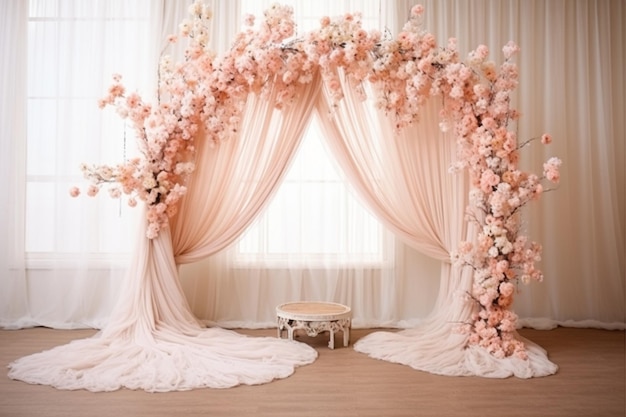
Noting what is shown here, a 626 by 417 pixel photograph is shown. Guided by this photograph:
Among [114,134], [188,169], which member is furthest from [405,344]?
[114,134]

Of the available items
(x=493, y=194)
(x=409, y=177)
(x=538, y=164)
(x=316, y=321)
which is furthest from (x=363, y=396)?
(x=538, y=164)

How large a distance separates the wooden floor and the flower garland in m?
0.59

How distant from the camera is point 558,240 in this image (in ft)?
15.9

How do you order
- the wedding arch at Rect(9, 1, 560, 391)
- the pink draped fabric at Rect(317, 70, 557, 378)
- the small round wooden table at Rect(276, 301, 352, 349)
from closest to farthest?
the wedding arch at Rect(9, 1, 560, 391)
the small round wooden table at Rect(276, 301, 352, 349)
the pink draped fabric at Rect(317, 70, 557, 378)

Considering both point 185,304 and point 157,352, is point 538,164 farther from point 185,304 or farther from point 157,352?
point 157,352

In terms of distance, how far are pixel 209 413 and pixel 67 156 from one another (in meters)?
2.77

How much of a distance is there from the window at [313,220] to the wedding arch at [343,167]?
19.1 inches

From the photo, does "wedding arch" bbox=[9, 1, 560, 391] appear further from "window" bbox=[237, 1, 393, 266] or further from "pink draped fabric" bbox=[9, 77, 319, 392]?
"window" bbox=[237, 1, 393, 266]

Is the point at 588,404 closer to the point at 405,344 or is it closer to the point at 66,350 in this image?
Answer: the point at 405,344

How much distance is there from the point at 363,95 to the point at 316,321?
5.04 feet

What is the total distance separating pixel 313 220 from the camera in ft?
15.4

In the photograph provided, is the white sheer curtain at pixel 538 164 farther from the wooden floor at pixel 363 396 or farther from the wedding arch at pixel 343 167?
the wooden floor at pixel 363 396

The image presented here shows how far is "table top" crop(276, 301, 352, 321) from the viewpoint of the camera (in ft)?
12.9

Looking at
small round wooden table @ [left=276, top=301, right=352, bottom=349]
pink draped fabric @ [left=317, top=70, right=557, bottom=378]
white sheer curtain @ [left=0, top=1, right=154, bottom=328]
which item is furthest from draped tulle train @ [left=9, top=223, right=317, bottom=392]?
pink draped fabric @ [left=317, top=70, right=557, bottom=378]
